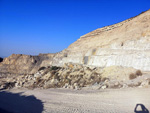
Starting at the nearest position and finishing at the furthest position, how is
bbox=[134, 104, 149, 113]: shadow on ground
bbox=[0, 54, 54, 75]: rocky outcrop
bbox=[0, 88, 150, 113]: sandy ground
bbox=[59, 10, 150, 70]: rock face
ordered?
bbox=[134, 104, 149, 113]: shadow on ground < bbox=[0, 88, 150, 113]: sandy ground < bbox=[59, 10, 150, 70]: rock face < bbox=[0, 54, 54, 75]: rocky outcrop

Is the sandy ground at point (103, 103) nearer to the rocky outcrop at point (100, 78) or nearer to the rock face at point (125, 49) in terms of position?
the rocky outcrop at point (100, 78)

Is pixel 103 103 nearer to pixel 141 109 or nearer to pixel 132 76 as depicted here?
pixel 141 109

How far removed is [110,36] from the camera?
71.9 ft

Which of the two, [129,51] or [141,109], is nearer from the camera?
[141,109]

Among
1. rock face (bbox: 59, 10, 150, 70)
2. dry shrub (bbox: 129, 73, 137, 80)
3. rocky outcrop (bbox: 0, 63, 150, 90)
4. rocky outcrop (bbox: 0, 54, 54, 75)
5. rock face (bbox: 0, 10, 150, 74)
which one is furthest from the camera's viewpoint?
rocky outcrop (bbox: 0, 54, 54, 75)

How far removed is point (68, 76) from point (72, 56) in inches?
298

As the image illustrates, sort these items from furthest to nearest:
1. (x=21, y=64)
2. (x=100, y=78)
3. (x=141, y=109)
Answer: (x=21, y=64) < (x=100, y=78) < (x=141, y=109)

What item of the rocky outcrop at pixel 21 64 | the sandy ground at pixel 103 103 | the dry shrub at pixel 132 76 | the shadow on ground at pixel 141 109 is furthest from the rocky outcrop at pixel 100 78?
the rocky outcrop at pixel 21 64

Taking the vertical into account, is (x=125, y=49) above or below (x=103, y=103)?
above

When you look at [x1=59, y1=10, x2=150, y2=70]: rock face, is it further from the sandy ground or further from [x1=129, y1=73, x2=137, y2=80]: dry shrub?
the sandy ground

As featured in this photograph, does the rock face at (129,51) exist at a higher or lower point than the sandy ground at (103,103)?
higher

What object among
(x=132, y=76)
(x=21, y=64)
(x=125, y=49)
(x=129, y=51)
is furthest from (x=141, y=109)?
(x=21, y=64)

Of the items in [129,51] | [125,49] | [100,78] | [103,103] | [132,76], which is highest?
[125,49]

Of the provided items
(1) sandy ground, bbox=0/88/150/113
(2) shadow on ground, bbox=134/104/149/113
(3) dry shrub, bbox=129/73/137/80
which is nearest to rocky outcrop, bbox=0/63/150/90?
(3) dry shrub, bbox=129/73/137/80
